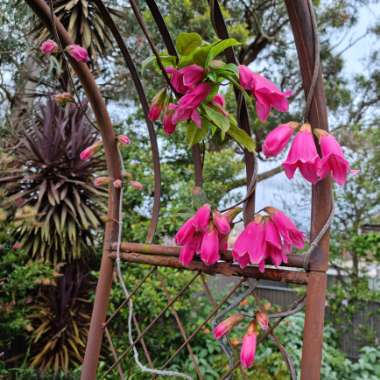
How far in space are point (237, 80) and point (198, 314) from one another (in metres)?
2.66

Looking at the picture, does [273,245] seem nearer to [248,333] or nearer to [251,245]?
[251,245]

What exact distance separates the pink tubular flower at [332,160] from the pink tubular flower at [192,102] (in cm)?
17

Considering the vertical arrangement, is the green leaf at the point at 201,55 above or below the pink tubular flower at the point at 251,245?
above

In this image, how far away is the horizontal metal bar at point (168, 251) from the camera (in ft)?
1.78

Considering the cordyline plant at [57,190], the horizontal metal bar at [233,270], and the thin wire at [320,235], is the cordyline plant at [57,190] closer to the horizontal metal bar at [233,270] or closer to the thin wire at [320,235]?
the horizontal metal bar at [233,270]

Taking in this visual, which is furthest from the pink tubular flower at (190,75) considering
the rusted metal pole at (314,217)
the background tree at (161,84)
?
the background tree at (161,84)

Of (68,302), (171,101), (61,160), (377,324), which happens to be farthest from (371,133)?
(171,101)

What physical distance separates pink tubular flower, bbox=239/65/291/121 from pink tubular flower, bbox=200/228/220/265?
0.61 feet

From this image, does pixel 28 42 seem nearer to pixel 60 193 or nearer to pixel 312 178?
pixel 60 193

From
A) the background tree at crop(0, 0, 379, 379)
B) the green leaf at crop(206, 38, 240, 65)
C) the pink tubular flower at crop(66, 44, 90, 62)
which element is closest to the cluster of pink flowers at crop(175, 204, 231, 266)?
the green leaf at crop(206, 38, 240, 65)

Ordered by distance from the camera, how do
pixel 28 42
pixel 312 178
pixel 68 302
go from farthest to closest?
pixel 28 42, pixel 68 302, pixel 312 178

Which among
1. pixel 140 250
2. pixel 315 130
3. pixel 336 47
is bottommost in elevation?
pixel 140 250

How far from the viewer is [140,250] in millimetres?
739

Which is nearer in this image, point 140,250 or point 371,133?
point 140,250
